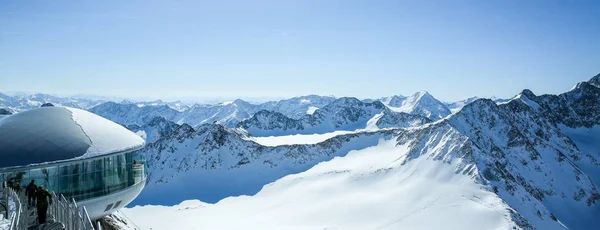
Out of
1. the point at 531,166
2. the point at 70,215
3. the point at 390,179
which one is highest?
the point at 70,215

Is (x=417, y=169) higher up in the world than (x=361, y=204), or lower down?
higher up

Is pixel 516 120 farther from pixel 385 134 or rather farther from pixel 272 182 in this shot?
pixel 272 182

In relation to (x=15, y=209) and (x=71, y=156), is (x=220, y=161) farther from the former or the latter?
(x=15, y=209)

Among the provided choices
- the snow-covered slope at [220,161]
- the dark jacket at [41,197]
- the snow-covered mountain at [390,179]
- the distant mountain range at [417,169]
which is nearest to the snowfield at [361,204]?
the snow-covered mountain at [390,179]

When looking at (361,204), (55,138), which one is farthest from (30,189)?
A: (361,204)

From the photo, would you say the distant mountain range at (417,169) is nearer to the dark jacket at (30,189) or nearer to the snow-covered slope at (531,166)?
the snow-covered slope at (531,166)

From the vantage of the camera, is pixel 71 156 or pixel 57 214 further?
pixel 71 156
